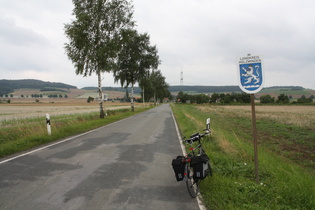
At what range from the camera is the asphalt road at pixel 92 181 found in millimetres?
3783

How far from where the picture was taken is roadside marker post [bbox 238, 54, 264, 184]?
183 inches

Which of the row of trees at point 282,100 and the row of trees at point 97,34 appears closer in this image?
the row of trees at point 97,34

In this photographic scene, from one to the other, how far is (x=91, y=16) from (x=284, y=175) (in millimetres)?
19961

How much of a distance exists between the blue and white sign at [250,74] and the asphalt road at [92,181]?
2.57 m

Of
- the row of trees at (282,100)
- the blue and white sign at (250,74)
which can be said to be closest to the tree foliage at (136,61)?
the blue and white sign at (250,74)

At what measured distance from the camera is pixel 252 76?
15.5 feet

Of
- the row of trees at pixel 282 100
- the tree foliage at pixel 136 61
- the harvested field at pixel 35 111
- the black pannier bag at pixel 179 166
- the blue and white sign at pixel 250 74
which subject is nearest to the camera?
the black pannier bag at pixel 179 166

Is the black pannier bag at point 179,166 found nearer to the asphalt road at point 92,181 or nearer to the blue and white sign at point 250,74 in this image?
the asphalt road at point 92,181

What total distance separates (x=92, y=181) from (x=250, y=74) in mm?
4163

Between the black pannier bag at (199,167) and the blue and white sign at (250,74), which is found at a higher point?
the blue and white sign at (250,74)

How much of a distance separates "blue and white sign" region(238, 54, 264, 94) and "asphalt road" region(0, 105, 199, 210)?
2.57 metres

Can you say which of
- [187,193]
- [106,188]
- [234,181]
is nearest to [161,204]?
[187,193]

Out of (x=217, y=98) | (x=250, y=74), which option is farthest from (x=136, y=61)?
(x=217, y=98)

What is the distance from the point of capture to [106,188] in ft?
14.5
